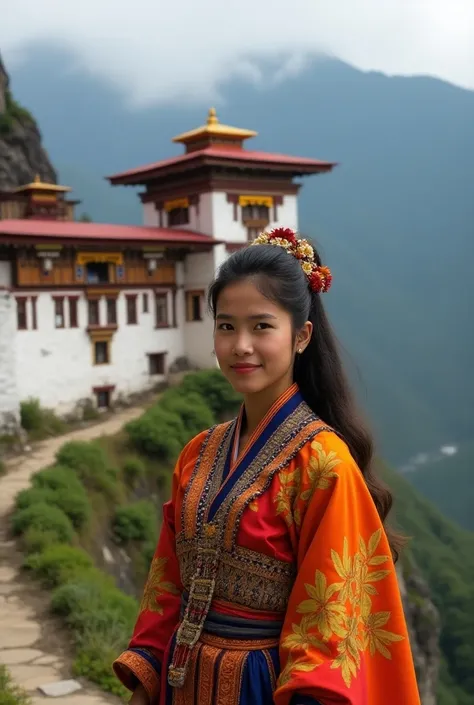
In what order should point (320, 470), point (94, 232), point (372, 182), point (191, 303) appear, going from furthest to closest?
point (372, 182), point (191, 303), point (94, 232), point (320, 470)

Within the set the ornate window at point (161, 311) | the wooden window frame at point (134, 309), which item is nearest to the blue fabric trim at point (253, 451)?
the wooden window frame at point (134, 309)

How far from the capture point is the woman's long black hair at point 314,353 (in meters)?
2.96

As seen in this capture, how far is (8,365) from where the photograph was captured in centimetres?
1920

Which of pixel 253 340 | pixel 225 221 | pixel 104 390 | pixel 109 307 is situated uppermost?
pixel 225 221

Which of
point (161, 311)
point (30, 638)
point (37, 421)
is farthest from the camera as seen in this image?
point (161, 311)

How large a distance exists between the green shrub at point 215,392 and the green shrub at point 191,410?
19.0 inches

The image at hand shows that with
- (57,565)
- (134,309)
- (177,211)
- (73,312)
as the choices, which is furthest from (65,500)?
(177,211)

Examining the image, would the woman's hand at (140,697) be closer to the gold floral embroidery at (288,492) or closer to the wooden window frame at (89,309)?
the gold floral embroidery at (288,492)

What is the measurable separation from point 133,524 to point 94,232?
10254mm

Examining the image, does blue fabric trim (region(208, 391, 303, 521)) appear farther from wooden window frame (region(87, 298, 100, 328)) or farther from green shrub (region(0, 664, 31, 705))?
wooden window frame (region(87, 298, 100, 328))

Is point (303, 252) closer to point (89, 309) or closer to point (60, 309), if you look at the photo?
point (60, 309)

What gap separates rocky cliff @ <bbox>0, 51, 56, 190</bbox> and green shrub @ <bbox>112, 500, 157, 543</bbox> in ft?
70.4

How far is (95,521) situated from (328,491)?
13089 millimetres

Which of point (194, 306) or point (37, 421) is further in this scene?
point (194, 306)
